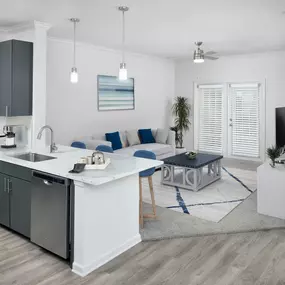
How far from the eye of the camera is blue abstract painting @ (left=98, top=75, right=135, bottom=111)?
712 cm

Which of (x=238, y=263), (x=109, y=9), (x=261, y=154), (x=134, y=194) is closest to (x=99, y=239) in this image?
(x=134, y=194)

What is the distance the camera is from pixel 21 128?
4957 millimetres

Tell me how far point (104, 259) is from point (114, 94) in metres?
4.88

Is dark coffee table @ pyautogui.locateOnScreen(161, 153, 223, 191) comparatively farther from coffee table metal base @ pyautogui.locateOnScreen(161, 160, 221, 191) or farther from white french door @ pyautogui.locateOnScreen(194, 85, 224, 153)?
white french door @ pyautogui.locateOnScreen(194, 85, 224, 153)

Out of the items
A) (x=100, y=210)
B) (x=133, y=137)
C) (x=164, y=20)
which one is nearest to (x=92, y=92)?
(x=133, y=137)

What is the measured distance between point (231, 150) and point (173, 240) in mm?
5466

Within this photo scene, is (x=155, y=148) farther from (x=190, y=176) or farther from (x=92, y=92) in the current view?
(x=92, y=92)

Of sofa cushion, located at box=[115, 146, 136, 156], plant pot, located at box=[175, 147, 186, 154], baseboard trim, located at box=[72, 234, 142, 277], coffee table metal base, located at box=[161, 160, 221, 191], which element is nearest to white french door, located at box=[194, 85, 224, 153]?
plant pot, located at box=[175, 147, 186, 154]

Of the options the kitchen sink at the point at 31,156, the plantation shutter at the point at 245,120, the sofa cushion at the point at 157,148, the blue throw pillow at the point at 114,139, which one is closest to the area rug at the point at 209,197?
the sofa cushion at the point at 157,148

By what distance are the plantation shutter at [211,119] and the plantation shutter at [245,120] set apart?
0.34 metres

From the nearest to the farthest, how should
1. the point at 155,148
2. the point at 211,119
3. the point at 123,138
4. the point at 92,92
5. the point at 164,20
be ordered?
the point at 164,20 → the point at 92,92 → the point at 155,148 → the point at 123,138 → the point at 211,119

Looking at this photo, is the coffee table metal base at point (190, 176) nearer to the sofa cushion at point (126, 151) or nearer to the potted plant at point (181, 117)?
the sofa cushion at point (126, 151)

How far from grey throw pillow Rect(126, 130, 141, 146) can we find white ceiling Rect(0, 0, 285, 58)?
1.96 m

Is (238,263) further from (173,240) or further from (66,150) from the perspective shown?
(66,150)
